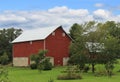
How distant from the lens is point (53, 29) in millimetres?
70375

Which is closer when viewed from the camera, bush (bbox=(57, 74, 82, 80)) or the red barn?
bush (bbox=(57, 74, 82, 80))

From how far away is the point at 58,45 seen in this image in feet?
235

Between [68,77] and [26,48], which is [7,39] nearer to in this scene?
[26,48]

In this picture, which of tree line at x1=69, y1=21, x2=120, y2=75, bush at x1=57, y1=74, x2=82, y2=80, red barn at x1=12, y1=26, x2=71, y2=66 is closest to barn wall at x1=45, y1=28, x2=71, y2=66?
red barn at x1=12, y1=26, x2=71, y2=66

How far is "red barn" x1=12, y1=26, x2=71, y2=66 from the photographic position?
69250 mm

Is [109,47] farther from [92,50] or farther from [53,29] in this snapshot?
[53,29]

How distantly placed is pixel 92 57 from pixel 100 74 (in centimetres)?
545

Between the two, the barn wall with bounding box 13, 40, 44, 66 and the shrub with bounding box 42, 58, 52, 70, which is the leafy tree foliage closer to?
the barn wall with bounding box 13, 40, 44, 66

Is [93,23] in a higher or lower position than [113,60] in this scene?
higher

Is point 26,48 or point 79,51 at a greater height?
point 26,48

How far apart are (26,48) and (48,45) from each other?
685 centimetres

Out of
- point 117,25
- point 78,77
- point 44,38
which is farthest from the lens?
point 117,25

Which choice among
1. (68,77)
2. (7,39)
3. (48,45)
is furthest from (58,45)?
(68,77)

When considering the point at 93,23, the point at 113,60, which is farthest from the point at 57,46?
the point at 113,60
